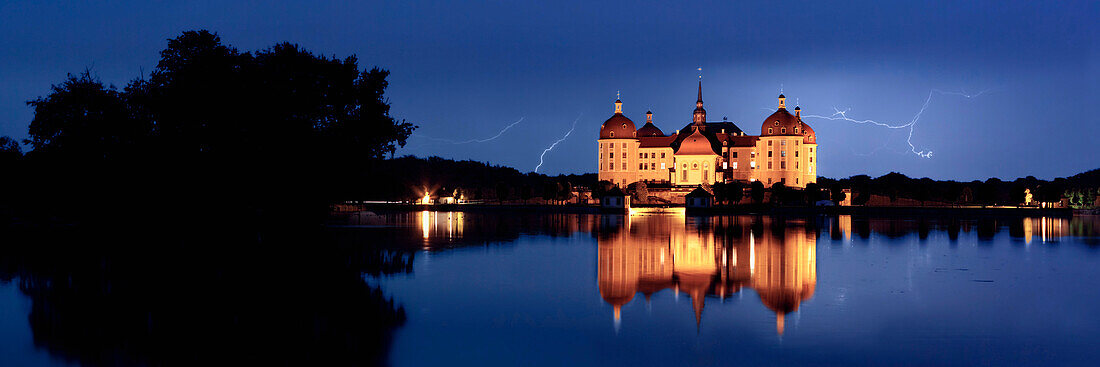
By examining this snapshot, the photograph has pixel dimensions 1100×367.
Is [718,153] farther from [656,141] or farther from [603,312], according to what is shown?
[603,312]

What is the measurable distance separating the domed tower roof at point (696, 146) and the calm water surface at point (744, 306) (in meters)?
92.1

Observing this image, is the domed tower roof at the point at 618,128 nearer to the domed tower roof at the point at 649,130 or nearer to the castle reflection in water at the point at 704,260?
the domed tower roof at the point at 649,130

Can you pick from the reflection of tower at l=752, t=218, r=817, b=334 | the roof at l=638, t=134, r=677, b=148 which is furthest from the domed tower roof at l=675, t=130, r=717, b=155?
the reflection of tower at l=752, t=218, r=817, b=334

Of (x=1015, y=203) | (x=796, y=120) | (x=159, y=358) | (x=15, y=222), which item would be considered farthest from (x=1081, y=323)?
(x=796, y=120)

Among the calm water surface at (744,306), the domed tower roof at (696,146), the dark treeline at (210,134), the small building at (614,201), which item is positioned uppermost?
the domed tower roof at (696,146)

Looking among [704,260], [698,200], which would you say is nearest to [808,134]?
[698,200]

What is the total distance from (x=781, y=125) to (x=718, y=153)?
10.8m

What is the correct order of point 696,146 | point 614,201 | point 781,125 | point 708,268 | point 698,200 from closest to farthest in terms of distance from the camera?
point 708,268 → point 698,200 → point 614,201 → point 696,146 → point 781,125

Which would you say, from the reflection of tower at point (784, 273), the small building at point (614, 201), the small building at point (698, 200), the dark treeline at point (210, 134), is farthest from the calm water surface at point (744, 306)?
the small building at point (698, 200)

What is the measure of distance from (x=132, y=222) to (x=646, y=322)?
74.8 feet

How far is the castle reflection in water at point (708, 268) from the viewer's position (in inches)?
845

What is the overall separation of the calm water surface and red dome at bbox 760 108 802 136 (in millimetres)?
100903

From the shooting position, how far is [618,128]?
14188cm

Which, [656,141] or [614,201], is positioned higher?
[656,141]
